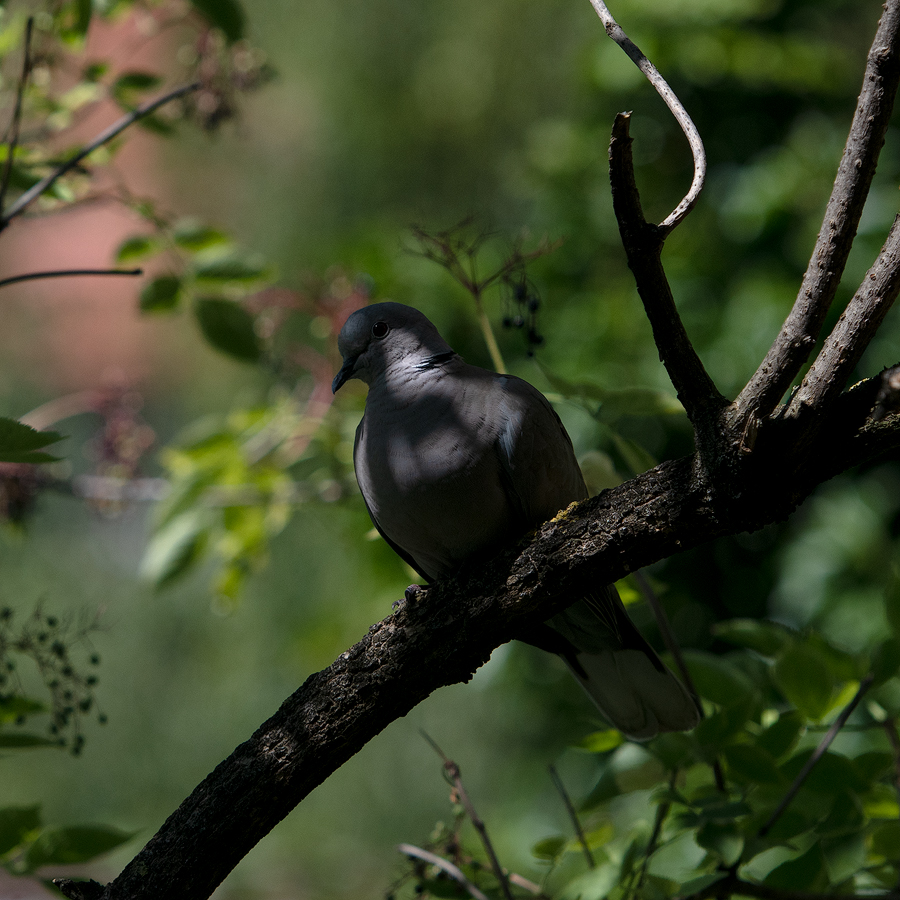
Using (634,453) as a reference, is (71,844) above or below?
below

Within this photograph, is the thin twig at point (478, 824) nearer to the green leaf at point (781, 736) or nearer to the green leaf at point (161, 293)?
the green leaf at point (781, 736)

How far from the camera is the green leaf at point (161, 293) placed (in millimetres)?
2076

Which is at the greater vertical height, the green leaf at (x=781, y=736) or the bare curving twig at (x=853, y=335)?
the bare curving twig at (x=853, y=335)

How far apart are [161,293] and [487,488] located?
1039 mm

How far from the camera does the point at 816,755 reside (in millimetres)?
1428

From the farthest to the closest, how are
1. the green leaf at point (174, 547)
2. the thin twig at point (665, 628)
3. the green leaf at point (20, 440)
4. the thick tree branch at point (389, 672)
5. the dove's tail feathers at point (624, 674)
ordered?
the green leaf at point (174, 547), the dove's tail feathers at point (624, 674), the thin twig at point (665, 628), the thick tree branch at point (389, 672), the green leaf at point (20, 440)

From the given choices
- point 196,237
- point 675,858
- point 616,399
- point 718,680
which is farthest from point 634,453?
point 675,858

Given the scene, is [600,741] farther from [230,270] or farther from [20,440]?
[230,270]

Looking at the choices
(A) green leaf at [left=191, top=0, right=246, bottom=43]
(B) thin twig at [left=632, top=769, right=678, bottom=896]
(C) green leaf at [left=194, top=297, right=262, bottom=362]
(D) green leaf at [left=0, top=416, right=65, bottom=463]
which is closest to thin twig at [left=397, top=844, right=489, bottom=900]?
(B) thin twig at [left=632, top=769, right=678, bottom=896]

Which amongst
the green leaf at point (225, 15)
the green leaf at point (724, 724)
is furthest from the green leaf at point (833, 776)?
the green leaf at point (225, 15)

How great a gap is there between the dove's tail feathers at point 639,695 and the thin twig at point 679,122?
3.21 feet

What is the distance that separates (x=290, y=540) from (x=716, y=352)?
405 centimetres

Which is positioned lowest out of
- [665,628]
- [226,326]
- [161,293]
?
[665,628]

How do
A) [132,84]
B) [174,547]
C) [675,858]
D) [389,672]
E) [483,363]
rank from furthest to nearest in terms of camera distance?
[483,363] < [675,858] < [174,547] < [132,84] < [389,672]
